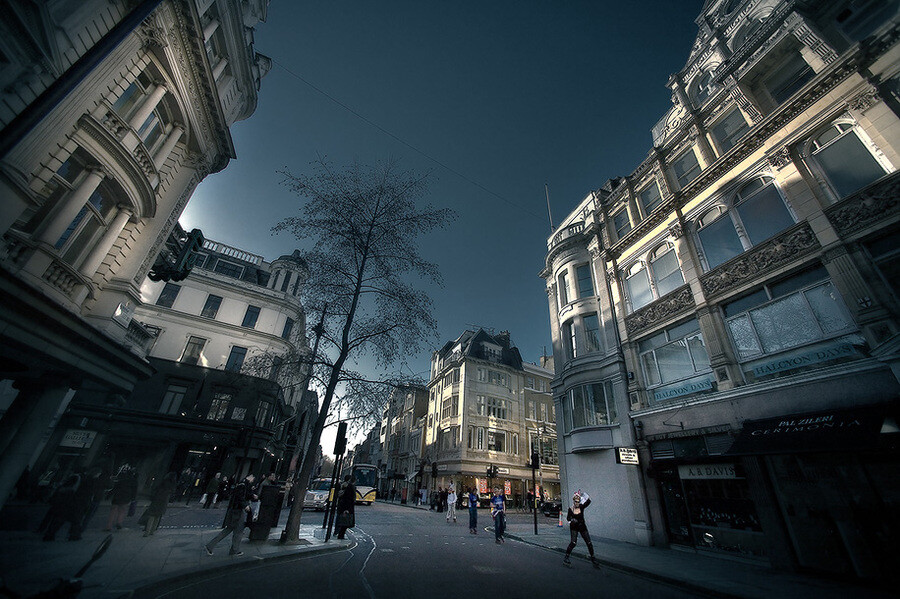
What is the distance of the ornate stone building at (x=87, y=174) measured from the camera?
6.18 m

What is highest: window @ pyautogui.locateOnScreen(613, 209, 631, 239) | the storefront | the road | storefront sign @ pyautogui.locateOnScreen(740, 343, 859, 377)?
Result: window @ pyautogui.locateOnScreen(613, 209, 631, 239)

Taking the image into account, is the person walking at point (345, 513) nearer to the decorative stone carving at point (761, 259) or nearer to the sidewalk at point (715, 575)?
the sidewalk at point (715, 575)

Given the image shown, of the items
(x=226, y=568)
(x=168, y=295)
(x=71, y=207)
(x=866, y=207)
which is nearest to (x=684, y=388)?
(x=866, y=207)

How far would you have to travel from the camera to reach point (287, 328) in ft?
104

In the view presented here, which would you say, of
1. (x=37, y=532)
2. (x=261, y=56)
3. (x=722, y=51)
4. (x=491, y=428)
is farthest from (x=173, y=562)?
(x=491, y=428)

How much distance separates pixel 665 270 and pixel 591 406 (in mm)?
7200

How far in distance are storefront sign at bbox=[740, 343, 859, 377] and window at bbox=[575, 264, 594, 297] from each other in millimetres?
8929

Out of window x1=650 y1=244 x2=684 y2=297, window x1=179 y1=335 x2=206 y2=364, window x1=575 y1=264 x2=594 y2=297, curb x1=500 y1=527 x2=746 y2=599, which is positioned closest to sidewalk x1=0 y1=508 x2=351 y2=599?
curb x1=500 y1=527 x2=746 y2=599

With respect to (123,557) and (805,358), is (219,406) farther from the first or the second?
(805,358)

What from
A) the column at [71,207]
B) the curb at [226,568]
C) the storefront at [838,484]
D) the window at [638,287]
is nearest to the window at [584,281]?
the window at [638,287]

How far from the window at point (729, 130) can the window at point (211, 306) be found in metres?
35.1

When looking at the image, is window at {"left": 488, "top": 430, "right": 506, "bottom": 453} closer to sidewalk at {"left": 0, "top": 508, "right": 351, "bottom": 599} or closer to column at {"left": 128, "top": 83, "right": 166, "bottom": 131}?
sidewalk at {"left": 0, "top": 508, "right": 351, "bottom": 599}

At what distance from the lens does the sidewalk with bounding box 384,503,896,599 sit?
22.2 ft

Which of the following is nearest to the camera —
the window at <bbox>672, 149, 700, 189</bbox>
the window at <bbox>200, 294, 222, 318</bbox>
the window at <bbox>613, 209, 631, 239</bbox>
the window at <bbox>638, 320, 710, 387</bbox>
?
the window at <bbox>638, 320, 710, 387</bbox>
